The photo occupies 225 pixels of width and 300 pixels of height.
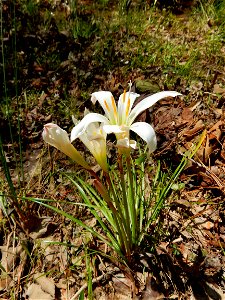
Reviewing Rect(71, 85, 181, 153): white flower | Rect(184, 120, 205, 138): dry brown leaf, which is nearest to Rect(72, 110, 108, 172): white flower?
Rect(71, 85, 181, 153): white flower

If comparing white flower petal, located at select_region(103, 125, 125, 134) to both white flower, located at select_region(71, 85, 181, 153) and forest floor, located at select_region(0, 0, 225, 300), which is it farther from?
forest floor, located at select_region(0, 0, 225, 300)

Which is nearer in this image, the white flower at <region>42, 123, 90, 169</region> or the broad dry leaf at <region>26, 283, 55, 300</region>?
the white flower at <region>42, 123, 90, 169</region>

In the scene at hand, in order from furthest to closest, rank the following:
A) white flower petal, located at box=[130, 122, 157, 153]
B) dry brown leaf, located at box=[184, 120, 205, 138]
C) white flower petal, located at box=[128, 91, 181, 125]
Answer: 1. dry brown leaf, located at box=[184, 120, 205, 138]
2. white flower petal, located at box=[128, 91, 181, 125]
3. white flower petal, located at box=[130, 122, 157, 153]

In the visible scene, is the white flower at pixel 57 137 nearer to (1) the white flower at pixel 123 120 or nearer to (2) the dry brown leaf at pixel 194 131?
(1) the white flower at pixel 123 120

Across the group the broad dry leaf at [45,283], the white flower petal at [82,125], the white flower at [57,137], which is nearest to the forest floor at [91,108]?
the broad dry leaf at [45,283]

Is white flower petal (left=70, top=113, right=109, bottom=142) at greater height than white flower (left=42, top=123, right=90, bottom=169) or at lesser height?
greater

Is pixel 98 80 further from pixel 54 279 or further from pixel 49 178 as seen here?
pixel 54 279

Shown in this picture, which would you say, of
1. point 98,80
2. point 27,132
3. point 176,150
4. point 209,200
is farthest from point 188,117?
point 27,132
